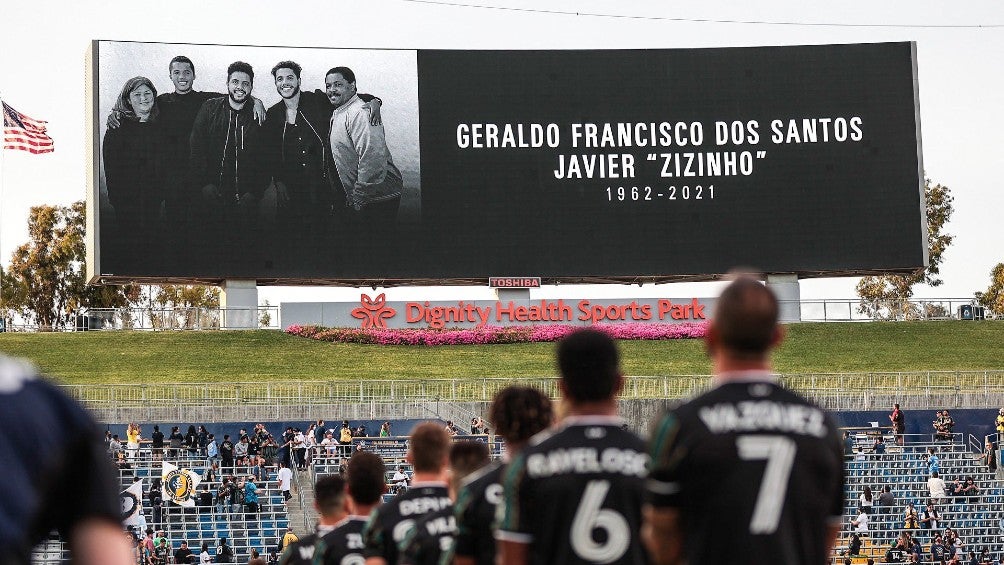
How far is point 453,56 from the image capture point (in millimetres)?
39812

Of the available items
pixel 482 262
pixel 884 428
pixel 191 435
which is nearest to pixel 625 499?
pixel 191 435

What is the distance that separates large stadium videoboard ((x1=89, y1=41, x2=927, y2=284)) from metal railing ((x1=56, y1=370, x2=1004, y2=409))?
431 cm

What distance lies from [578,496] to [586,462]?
107 mm

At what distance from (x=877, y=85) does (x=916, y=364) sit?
7699mm

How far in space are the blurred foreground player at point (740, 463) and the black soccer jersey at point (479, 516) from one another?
4.85 ft

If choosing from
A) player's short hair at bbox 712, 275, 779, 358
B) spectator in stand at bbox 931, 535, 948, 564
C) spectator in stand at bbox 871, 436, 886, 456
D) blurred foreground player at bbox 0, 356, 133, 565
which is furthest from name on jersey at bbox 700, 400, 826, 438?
spectator in stand at bbox 871, 436, 886, 456

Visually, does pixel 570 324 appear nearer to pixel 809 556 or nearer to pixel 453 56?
pixel 453 56

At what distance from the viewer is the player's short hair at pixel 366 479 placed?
22.6 ft

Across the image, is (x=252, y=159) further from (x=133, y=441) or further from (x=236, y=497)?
(x=236, y=497)

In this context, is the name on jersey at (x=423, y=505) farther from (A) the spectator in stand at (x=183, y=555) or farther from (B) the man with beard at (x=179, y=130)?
(B) the man with beard at (x=179, y=130)

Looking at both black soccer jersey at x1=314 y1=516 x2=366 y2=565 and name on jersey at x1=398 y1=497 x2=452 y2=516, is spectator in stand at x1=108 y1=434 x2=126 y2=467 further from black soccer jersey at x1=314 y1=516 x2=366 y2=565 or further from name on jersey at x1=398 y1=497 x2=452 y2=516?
name on jersey at x1=398 y1=497 x2=452 y2=516

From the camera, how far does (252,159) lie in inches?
1521

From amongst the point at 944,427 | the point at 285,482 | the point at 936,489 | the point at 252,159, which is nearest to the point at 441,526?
the point at 285,482

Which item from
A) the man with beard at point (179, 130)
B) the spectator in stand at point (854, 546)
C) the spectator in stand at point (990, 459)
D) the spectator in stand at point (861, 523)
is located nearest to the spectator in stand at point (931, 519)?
the spectator in stand at point (861, 523)
